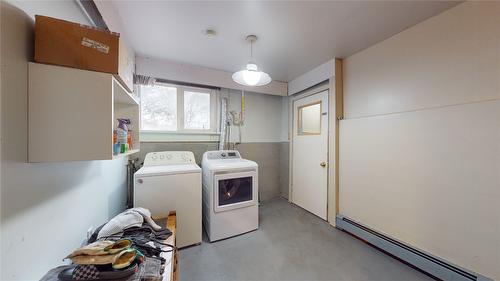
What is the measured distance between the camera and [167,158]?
8.26ft

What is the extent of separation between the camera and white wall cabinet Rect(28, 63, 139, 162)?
0.73m

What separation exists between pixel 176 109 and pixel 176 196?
4.88 feet

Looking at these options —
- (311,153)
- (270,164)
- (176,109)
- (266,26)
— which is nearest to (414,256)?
(311,153)

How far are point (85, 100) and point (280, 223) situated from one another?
2.68 m

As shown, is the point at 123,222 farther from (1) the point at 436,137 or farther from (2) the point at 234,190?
(1) the point at 436,137

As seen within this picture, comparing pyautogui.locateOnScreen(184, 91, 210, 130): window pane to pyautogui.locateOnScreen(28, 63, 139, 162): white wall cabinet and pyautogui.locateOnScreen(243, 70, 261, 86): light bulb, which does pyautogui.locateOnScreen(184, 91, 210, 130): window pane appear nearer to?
pyautogui.locateOnScreen(243, 70, 261, 86): light bulb

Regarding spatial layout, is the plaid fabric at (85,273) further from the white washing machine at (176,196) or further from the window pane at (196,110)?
the window pane at (196,110)

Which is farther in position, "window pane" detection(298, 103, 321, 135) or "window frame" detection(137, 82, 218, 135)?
"window pane" detection(298, 103, 321, 135)

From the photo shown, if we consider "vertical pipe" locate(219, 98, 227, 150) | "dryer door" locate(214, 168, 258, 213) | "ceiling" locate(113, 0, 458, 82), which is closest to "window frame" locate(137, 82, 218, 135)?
"vertical pipe" locate(219, 98, 227, 150)

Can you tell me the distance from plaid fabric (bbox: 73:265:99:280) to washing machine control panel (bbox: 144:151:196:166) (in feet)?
5.96

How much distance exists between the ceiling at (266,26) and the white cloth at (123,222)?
5.82ft

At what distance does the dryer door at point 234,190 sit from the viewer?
2.25 metres

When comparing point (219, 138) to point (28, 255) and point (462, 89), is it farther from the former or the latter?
point (462, 89)

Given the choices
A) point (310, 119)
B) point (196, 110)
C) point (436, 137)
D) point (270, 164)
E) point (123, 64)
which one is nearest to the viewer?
point (123, 64)
